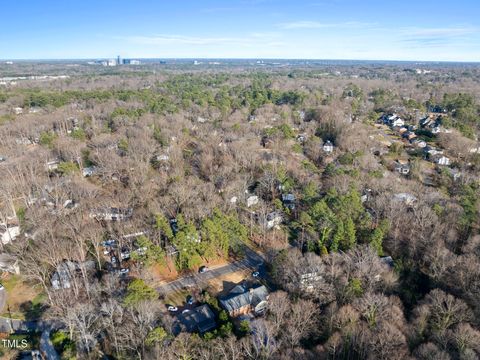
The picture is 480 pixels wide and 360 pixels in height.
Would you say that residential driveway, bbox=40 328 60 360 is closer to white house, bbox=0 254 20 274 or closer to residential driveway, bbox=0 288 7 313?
residential driveway, bbox=0 288 7 313

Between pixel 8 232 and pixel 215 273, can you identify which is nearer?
pixel 215 273

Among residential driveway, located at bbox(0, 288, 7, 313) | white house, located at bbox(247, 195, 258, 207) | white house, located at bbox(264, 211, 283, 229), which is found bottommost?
residential driveway, located at bbox(0, 288, 7, 313)

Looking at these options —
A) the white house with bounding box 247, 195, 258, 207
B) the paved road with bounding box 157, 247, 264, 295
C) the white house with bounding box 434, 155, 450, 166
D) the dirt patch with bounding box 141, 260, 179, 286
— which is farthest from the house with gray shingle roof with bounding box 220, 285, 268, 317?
the white house with bounding box 434, 155, 450, 166

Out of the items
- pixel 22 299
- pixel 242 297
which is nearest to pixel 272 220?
pixel 242 297

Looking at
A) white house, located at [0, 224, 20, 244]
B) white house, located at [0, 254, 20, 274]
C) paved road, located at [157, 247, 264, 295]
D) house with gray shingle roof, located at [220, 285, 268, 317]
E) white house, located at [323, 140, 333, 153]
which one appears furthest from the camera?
white house, located at [323, 140, 333, 153]

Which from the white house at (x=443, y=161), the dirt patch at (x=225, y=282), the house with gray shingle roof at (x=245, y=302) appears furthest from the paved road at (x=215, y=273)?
the white house at (x=443, y=161)

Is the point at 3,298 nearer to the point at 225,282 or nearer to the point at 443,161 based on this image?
the point at 225,282
